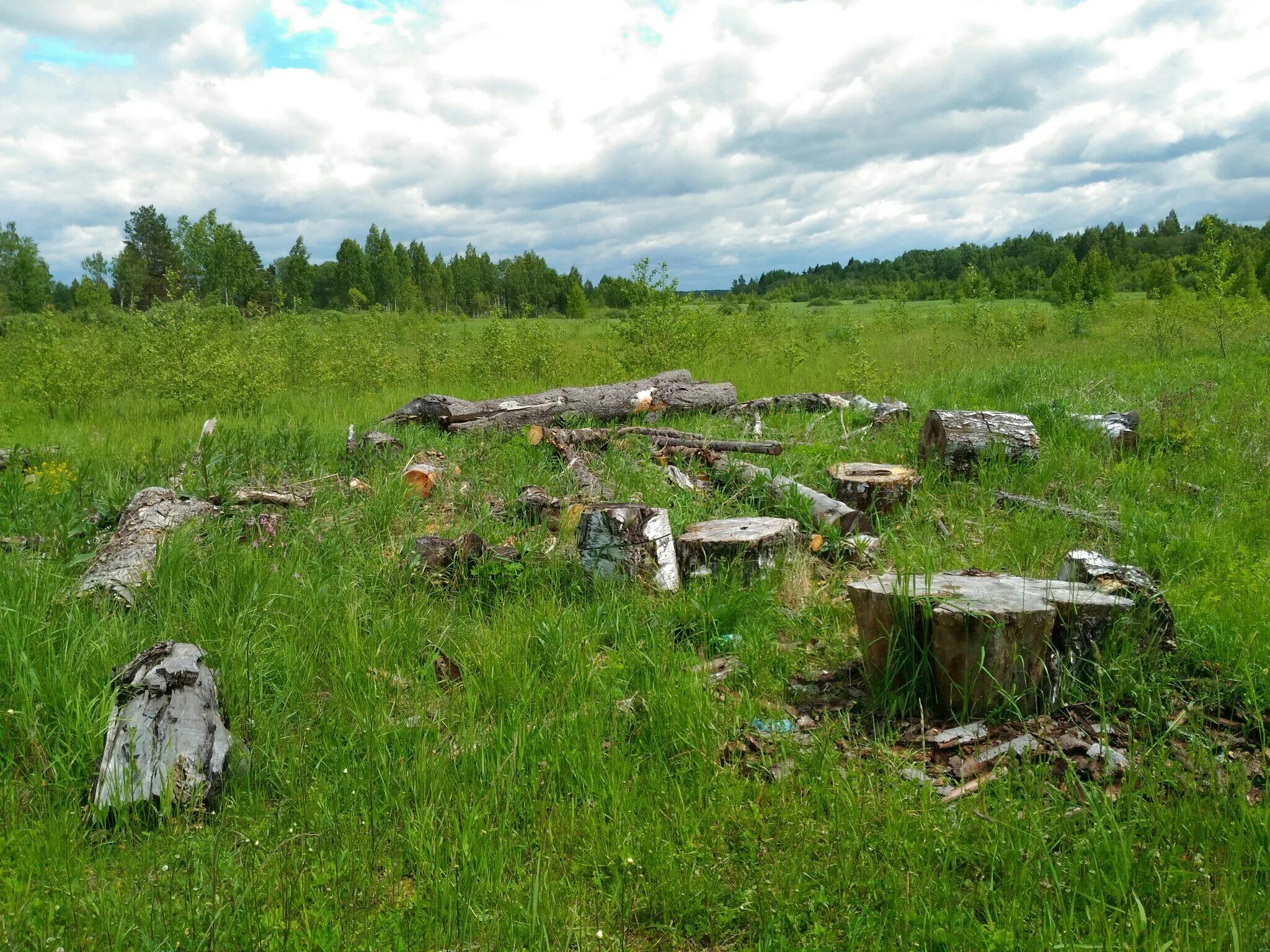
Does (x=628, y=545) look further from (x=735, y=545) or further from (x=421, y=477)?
(x=421, y=477)

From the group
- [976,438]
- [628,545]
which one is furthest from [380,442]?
[976,438]

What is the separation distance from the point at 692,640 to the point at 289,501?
12.2ft

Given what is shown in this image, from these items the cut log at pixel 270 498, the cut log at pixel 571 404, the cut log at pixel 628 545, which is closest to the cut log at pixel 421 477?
the cut log at pixel 270 498

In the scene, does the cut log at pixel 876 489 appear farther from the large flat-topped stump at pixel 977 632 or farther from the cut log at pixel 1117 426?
the cut log at pixel 1117 426

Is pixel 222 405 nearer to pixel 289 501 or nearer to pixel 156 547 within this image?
pixel 289 501

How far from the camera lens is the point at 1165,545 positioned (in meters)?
5.01

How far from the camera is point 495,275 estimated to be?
8262 centimetres

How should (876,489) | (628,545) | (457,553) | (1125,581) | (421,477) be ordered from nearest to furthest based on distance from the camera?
1. (1125,581)
2. (628,545)
3. (457,553)
4. (876,489)
5. (421,477)

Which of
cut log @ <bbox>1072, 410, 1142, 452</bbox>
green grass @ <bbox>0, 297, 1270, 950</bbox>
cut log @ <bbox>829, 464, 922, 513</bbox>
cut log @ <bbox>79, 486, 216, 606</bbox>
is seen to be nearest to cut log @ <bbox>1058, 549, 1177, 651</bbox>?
green grass @ <bbox>0, 297, 1270, 950</bbox>

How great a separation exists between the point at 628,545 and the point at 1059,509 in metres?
3.46

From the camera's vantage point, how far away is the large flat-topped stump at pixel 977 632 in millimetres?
3176

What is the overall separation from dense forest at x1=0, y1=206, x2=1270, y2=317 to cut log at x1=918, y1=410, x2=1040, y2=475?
9013mm

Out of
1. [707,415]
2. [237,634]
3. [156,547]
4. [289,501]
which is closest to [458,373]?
[707,415]

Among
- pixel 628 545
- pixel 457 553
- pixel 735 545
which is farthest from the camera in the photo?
pixel 457 553
